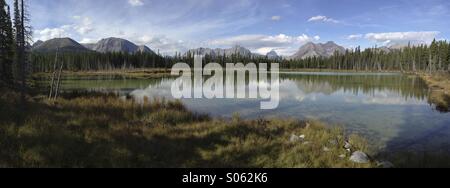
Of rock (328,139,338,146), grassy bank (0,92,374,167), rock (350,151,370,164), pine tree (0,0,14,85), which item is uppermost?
pine tree (0,0,14,85)

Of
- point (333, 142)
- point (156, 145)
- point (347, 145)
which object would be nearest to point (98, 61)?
point (156, 145)

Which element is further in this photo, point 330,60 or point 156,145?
point 330,60

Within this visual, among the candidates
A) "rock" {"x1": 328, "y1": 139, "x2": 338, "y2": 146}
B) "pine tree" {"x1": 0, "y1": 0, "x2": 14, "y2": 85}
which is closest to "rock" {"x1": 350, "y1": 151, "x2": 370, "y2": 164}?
"rock" {"x1": 328, "y1": 139, "x2": 338, "y2": 146}

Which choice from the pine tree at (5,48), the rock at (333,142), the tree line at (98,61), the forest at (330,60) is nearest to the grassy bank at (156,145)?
the rock at (333,142)

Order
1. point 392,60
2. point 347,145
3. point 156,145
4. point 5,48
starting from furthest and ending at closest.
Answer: point 392,60 < point 5,48 < point 347,145 < point 156,145

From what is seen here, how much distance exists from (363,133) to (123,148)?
1220 cm

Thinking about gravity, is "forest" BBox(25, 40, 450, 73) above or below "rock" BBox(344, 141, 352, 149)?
above

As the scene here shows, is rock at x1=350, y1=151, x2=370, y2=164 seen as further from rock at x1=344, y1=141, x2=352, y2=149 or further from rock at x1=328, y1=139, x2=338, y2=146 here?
rock at x1=328, y1=139, x2=338, y2=146

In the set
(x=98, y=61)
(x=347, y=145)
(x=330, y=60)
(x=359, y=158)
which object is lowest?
(x=347, y=145)

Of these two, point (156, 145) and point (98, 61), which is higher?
point (98, 61)

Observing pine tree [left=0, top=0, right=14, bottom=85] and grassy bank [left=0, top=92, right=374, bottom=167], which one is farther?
pine tree [left=0, top=0, right=14, bottom=85]

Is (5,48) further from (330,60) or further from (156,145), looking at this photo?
(330,60)

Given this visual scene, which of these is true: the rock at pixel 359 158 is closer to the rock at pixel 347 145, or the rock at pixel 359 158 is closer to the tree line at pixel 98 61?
the rock at pixel 347 145

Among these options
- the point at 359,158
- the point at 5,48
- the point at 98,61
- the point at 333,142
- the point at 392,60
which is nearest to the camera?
the point at 359,158
